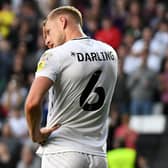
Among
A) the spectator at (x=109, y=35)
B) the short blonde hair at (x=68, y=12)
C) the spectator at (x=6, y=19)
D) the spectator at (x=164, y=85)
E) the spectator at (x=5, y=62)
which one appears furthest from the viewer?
the spectator at (x=6, y=19)

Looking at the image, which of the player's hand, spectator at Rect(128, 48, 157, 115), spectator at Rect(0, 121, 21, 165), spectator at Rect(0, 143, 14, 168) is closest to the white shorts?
the player's hand

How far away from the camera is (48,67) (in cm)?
615

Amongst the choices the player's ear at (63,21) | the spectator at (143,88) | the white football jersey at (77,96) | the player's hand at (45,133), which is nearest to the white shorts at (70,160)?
the white football jersey at (77,96)

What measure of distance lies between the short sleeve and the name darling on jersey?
19 centimetres

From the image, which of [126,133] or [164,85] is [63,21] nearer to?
[126,133]

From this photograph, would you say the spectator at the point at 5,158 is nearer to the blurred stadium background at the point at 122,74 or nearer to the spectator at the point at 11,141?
the blurred stadium background at the point at 122,74

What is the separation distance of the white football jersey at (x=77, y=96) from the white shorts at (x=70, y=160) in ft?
0.13

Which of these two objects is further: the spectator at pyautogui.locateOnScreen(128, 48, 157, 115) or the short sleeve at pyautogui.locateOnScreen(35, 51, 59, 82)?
the spectator at pyautogui.locateOnScreen(128, 48, 157, 115)

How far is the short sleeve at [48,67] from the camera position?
6.13 metres

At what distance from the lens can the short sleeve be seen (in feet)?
20.1

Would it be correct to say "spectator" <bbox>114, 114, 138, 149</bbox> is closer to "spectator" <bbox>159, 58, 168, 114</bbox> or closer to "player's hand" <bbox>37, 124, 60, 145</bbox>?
"spectator" <bbox>159, 58, 168, 114</bbox>

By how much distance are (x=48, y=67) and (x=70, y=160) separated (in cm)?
73

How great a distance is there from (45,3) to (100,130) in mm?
13667

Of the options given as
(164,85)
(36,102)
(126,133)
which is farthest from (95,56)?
(164,85)
